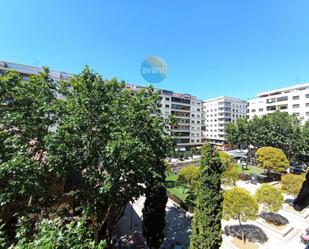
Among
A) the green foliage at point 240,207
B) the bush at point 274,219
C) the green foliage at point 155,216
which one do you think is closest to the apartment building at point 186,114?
the bush at point 274,219

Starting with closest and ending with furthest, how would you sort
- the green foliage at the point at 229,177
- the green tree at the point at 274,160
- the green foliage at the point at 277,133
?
the green foliage at the point at 229,177 < the green tree at the point at 274,160 < the green foliage at the point at 277,133

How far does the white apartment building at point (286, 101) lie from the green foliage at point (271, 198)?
36741mm

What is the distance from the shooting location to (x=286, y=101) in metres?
55.4

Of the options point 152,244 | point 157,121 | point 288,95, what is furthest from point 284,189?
point 288,95

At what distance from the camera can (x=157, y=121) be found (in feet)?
36.7

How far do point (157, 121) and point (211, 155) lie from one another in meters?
3.97

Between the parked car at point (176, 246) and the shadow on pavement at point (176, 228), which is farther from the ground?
the parked car at point (176, 246)

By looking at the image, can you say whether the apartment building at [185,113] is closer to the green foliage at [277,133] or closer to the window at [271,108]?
the green foliage at [277,133]

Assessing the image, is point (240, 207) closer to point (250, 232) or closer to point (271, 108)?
point (250, 232)

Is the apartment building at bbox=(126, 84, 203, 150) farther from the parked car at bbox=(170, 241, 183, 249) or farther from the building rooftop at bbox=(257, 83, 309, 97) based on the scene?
the parked car at bbox=(170, 241, 183, 249)

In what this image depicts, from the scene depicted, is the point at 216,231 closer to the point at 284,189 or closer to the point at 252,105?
the point at 284,189

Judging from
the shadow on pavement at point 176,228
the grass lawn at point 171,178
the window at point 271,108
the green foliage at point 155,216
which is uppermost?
the window at point 271,108

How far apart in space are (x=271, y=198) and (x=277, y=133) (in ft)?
82.5

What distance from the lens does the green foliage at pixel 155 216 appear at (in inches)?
535
